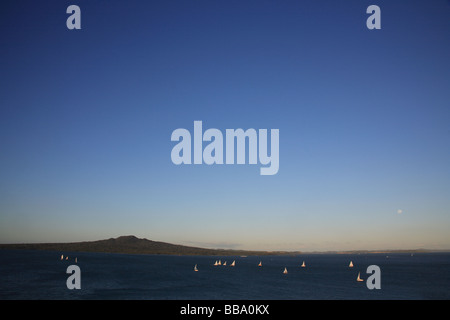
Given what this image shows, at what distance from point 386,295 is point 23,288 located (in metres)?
57.2

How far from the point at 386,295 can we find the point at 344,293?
635 cm
